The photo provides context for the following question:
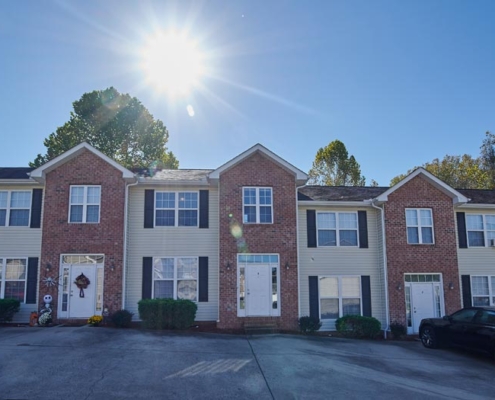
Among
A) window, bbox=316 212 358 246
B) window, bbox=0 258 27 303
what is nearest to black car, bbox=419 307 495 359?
window, bbox=316 212 358 246

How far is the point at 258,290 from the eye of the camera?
656 inches

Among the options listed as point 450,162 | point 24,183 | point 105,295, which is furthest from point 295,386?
point 450,162

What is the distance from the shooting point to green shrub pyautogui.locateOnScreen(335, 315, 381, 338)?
16316mm

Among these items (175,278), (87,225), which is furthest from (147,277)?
(87,225)

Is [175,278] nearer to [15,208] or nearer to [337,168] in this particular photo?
[15,208]

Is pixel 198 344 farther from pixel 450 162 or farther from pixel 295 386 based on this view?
pixel 450 162

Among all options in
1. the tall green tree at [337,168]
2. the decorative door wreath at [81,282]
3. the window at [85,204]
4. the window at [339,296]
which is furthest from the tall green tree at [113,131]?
the window at [339,296]

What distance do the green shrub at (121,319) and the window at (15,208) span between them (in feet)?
17.2

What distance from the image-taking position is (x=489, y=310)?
12.7 metres

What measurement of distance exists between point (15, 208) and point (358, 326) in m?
14.2

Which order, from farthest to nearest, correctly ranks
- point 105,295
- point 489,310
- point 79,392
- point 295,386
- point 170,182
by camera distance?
point 170,182 → point 105,295 → point 489,310 → point 295,386 → point 79,392

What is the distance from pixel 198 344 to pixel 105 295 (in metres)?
5.21

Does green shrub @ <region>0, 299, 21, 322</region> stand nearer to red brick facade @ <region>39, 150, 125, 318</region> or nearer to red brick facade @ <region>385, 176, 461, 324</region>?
red brick facade @ <region>39, 150, 125, 318</region>

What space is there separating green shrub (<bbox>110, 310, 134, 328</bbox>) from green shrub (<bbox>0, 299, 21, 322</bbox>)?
356 centimetres
